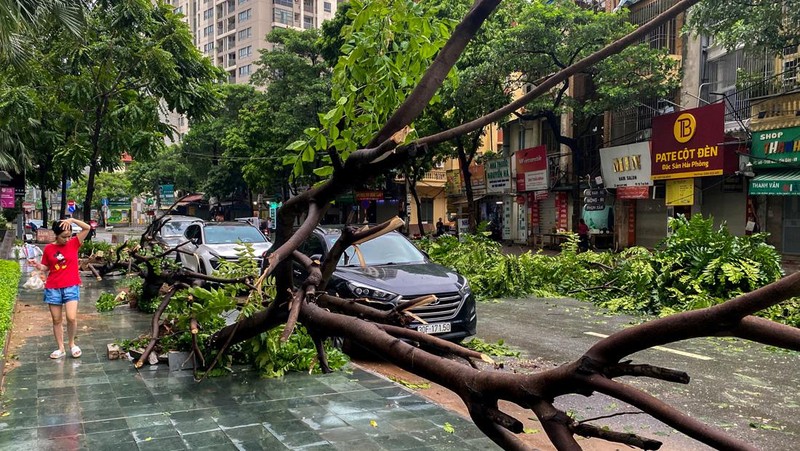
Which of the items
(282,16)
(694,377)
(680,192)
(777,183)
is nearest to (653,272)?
(694,377)

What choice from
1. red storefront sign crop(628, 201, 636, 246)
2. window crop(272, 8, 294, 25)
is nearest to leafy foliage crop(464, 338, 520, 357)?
red storefront sign crop(628, 201, 636, 246)

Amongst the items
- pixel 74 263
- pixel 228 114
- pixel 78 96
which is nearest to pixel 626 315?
pixel 74 263

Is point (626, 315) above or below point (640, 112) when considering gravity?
below

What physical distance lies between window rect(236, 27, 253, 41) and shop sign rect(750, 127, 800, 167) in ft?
220

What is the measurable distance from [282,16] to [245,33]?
5091 millimetres

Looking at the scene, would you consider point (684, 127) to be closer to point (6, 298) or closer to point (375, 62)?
point (6, 298)

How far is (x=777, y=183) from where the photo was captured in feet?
57.1

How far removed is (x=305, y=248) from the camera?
33.1ft

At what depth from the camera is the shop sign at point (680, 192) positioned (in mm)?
20531

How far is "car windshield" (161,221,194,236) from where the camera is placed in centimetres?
2327


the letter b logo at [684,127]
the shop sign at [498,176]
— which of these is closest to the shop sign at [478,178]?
the shop sign at [498,176]

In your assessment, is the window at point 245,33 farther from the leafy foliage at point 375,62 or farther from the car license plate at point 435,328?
the leafy foliage at point 375,62

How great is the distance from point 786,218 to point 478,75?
10972 millimetres

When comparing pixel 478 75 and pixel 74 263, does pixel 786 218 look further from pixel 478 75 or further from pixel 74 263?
pixel 74 263
